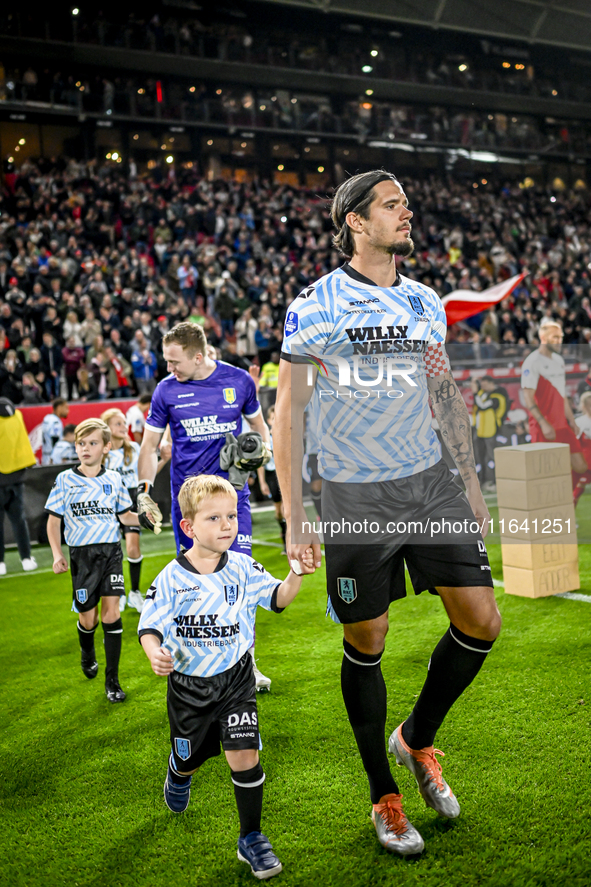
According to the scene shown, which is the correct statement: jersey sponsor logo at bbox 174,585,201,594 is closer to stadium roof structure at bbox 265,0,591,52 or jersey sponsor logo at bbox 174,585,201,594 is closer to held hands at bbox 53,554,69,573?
held hands at bbox 53,554,69,573

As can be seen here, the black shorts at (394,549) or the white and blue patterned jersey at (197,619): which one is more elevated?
the black shorts at (394,549)

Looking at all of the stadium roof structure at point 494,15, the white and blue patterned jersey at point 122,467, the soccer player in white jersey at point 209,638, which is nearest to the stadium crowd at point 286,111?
the stadium roof structure at point 494,15

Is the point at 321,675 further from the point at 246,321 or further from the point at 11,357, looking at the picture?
the point at 246,321

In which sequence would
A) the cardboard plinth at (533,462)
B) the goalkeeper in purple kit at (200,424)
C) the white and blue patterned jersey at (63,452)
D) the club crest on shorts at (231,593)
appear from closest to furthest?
the club crest on shorts at (231,593), the goalkeeper in purple kit at (200,424), the cardboard plinth at (533,462), the white and blue patterned jersey at (63,452)

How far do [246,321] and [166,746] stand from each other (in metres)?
14.4

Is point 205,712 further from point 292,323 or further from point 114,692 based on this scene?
point 114,692

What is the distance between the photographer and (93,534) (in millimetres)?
5055

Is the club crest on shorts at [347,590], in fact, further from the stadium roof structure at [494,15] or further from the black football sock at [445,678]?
the stadium roof structure at [494,15]

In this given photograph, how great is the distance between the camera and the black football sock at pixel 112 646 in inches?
191

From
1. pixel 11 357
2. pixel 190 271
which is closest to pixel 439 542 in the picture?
pixel 11 357

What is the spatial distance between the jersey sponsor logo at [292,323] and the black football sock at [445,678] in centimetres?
125

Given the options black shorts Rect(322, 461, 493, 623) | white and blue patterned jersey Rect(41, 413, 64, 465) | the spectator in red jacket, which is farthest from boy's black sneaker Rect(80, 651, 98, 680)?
the spectator in red jacket

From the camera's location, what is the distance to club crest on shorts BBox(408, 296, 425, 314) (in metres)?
2.95

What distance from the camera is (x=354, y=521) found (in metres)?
2.84
